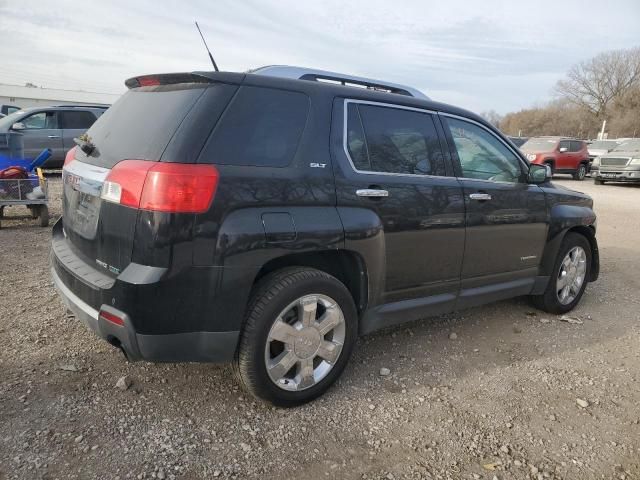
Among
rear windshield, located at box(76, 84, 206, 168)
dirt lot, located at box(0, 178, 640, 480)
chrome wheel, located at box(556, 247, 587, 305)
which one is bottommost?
dirt lot, located at box(0, 178, 640, 480)

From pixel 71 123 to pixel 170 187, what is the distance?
11799 millimetres

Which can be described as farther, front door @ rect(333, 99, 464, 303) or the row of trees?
the row of trees

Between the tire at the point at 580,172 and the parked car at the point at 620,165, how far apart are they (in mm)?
1208

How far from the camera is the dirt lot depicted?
2.43m

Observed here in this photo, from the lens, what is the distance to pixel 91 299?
2.60 m

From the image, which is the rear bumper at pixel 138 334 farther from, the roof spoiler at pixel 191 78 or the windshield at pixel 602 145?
the windshield at pixel 602 145

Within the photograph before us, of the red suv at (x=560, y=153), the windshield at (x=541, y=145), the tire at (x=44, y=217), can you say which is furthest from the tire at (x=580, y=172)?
the tire at (x=44, y=217)

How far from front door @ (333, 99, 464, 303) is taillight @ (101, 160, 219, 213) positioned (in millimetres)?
808

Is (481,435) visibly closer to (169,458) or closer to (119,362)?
(169,458)

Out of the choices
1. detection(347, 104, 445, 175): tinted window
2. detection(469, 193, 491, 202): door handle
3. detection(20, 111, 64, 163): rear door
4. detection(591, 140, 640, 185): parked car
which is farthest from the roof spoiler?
detection(591, 140, 640, 185): parked car

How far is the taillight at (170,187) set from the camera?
2.33 m

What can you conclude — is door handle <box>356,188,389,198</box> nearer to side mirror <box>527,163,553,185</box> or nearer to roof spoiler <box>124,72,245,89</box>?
roof spoiler <box>124,72,245,89</box>

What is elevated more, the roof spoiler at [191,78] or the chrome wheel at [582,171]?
the roof spoiler at [191,78]

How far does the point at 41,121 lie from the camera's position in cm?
1214
